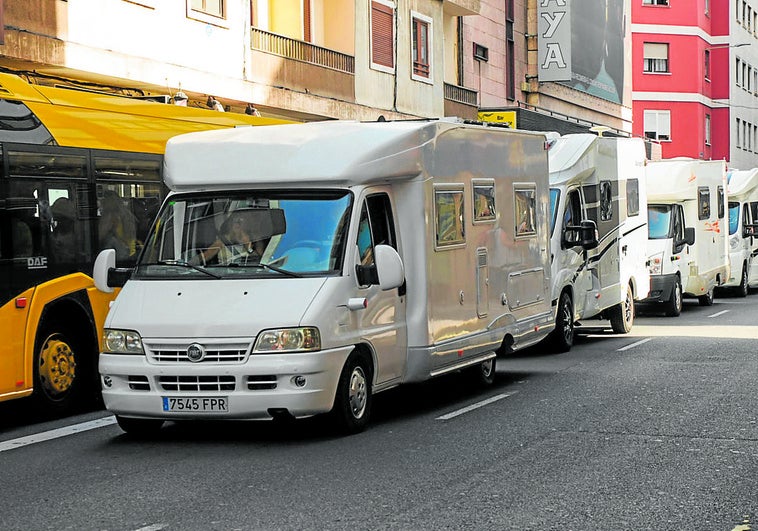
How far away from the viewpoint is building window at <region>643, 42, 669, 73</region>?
68.9 meters

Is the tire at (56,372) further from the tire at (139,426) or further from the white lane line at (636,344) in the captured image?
the white lane line at (636,344)

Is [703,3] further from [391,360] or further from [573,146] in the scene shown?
[391,360]

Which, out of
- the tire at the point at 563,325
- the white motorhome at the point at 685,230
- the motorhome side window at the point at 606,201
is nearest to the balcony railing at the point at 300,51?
the white motorhome at the point at 685,230

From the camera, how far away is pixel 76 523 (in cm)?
768

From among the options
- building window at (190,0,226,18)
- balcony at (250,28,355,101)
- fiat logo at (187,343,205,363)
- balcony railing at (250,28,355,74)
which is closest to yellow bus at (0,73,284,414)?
fiat logo at (187,343,205,363)

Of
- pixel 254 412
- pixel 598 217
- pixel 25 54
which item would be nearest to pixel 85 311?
pixel 254 412

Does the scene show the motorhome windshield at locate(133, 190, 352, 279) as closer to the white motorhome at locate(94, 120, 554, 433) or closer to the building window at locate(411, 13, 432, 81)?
the white motorhome at locate(94, 120, 554, 433)

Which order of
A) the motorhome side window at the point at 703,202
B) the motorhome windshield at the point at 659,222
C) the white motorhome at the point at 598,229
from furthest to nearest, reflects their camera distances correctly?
the motorhome side window at the point at 703,202, the motorhome windshield at the point at 659,222, the white motorhome at the point at 598,229

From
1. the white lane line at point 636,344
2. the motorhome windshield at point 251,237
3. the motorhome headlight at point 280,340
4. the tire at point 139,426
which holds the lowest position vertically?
the white lane line at point 636,344

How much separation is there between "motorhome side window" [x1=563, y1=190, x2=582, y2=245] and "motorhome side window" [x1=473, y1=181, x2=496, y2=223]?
4693 mm

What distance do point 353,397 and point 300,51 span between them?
18.3 metres

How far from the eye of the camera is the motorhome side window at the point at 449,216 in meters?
12.3

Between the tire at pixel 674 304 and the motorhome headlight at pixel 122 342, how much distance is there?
54.2ft

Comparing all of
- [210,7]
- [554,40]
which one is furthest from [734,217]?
[210,7]
